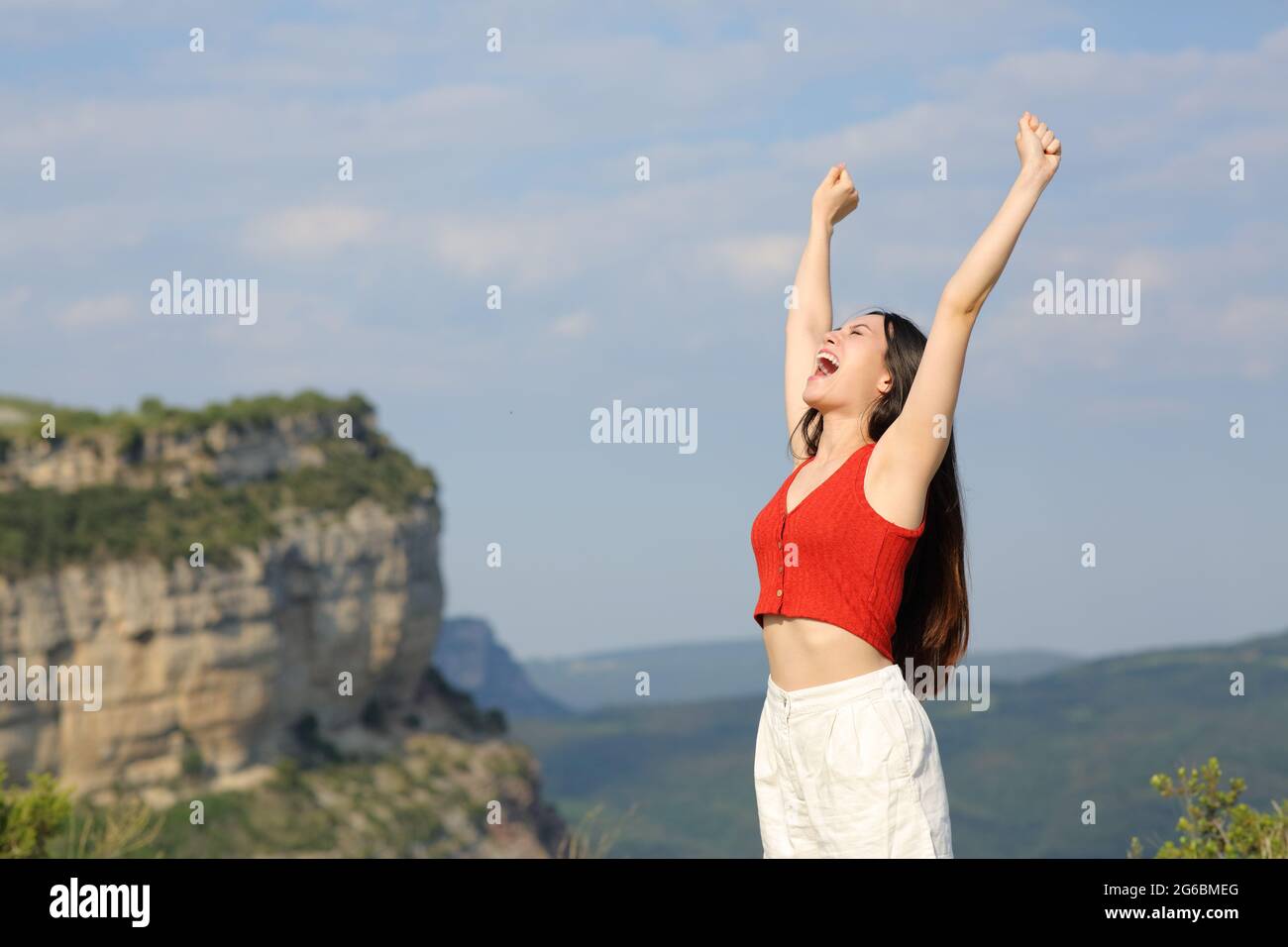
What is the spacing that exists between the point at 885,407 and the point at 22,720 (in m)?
65.5

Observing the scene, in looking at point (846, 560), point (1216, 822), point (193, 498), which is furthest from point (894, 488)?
point (193, 498)

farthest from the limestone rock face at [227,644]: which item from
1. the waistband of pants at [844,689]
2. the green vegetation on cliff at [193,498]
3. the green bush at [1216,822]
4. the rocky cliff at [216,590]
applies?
the waistband of pants at [844,689]

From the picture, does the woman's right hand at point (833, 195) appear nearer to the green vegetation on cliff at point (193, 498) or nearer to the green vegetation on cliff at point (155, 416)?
the green vegetation on cliff at point (193, 498)

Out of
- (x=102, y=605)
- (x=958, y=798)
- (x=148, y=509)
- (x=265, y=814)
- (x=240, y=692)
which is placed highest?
(x=148, y=509)

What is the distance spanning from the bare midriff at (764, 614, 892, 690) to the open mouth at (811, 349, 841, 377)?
68cm

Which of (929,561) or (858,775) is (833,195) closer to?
(929,561)

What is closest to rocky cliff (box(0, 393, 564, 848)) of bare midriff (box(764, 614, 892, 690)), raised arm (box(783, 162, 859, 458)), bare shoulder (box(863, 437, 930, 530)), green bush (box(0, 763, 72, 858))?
green bush (box(0, 763, 72, 858))

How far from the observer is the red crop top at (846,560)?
11.7 ft

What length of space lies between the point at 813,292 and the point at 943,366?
4.04ft

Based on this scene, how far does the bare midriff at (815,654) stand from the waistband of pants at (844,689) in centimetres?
2

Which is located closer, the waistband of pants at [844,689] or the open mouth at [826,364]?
the waistband of pants at [844,689]

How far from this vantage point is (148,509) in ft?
249
